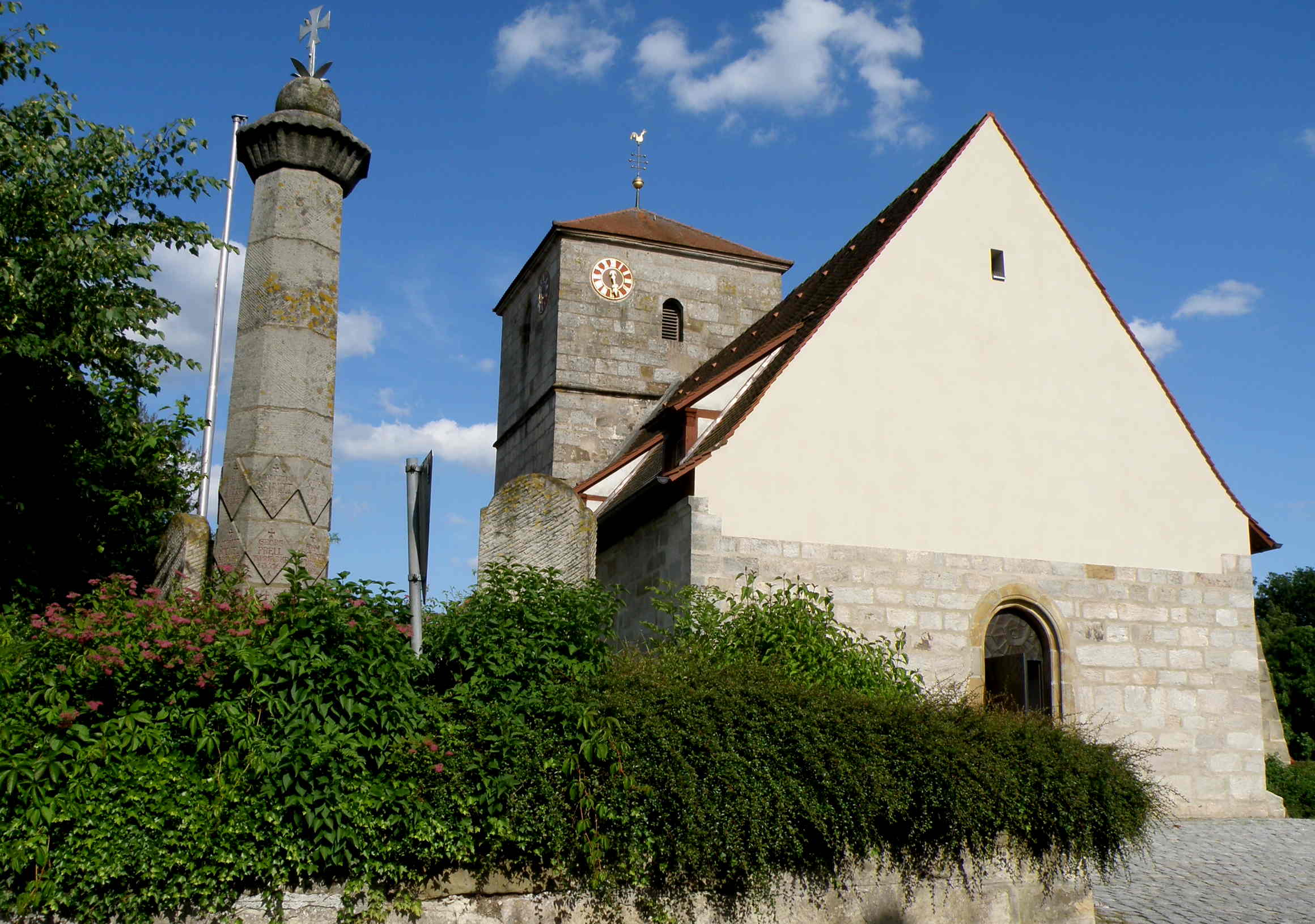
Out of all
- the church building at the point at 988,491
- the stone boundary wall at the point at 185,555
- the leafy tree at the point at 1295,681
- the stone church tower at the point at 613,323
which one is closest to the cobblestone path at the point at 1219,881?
the church building at the point at 988,491

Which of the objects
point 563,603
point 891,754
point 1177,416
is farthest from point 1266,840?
point 563,603

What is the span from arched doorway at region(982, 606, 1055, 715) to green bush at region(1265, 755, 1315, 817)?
399 cm

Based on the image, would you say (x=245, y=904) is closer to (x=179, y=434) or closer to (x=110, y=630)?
(x=110, y=630)

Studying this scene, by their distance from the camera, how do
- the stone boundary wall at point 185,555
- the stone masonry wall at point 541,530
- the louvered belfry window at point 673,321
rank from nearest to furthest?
the stone boundary wall at point 185,555, the stone masonry wall at point 541,530, the louvered belfry window at point 673,321

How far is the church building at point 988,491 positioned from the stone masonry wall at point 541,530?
3598 mm

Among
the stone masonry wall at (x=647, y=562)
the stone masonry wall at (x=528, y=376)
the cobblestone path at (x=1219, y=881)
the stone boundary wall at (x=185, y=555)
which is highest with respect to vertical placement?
the stone masonry wall at (x=528, y=376)

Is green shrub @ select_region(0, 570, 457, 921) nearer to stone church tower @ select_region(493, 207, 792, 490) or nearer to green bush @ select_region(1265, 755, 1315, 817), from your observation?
green bush @ select_region(1265, 755, 1315, 817)

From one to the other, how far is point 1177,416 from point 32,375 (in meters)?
13.0

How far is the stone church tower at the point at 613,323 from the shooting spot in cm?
2009

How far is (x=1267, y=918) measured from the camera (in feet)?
25.1

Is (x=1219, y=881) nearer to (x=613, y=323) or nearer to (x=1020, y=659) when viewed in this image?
(x=1020, y=659)

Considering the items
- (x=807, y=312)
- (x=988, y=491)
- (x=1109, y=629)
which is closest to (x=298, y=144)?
(x=807, y=312)

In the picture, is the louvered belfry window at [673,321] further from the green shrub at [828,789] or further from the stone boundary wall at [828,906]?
the stone boundary wall at [828,906]

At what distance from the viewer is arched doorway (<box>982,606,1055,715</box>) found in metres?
12.7
